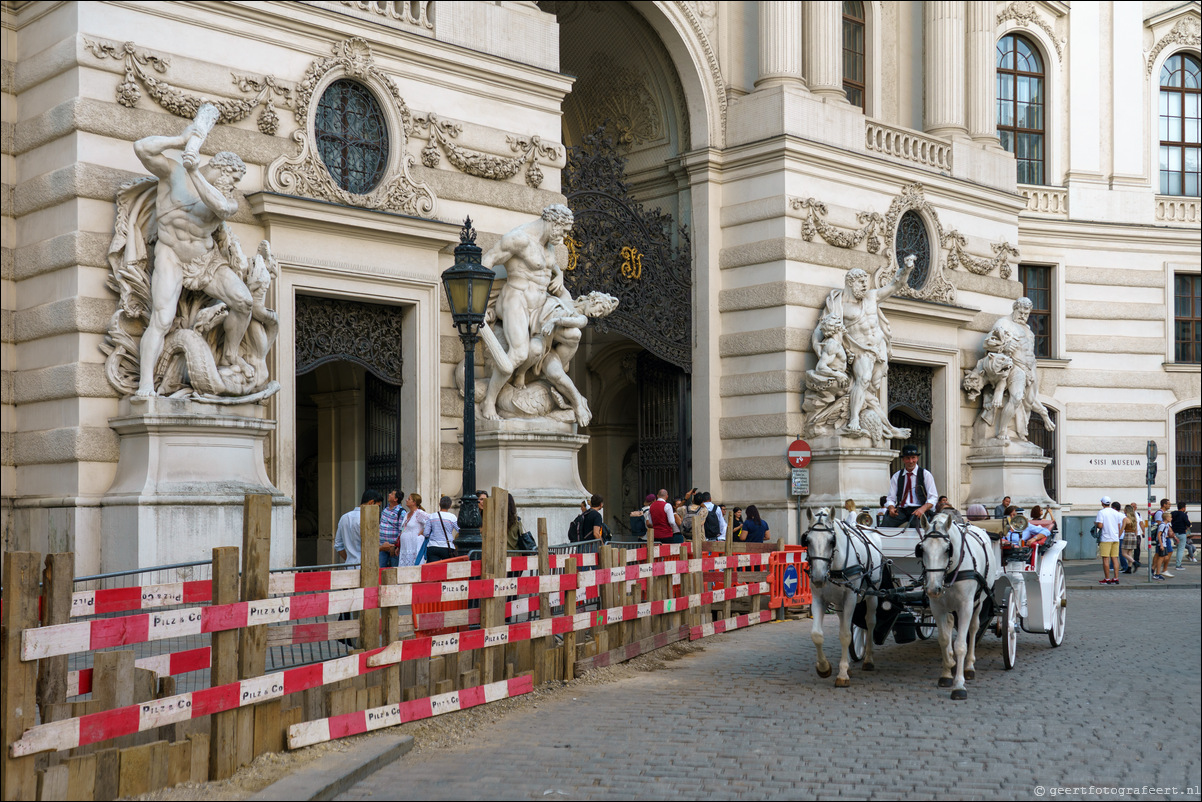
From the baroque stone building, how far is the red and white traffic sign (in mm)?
663

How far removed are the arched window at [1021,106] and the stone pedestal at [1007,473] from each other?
8974 mm

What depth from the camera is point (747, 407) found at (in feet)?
84.0

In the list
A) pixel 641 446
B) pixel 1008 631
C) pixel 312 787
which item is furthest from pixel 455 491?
pixel 312 787

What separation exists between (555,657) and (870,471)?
45.6ft

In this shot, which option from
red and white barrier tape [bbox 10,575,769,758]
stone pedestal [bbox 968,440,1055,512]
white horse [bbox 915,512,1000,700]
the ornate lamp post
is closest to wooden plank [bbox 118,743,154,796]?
red and white barrier tape [bbox 10,575,769,758]

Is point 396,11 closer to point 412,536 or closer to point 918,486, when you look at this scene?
point 412,536

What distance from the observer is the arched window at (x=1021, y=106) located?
34562 millimetres

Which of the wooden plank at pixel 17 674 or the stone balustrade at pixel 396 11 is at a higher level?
the stone balustrade at pixel 396 11

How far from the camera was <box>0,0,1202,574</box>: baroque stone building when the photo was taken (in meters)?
16.8

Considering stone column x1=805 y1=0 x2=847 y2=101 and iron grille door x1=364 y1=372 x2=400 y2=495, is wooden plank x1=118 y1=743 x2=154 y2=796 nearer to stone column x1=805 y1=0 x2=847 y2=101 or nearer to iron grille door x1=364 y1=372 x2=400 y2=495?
iron grille door x1=364 y1=372 x2=400 y2=495

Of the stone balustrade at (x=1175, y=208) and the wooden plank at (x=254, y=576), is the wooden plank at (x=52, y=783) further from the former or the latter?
the stone balustrade at (x=1175, y=208)

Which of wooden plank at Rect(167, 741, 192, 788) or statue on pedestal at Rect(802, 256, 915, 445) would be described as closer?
wooden plank at Rect(167, 741, 192, 788)

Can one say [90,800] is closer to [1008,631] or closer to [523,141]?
[1008,631]

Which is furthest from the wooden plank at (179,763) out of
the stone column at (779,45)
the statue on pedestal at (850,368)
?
the stone column at (779,45)
